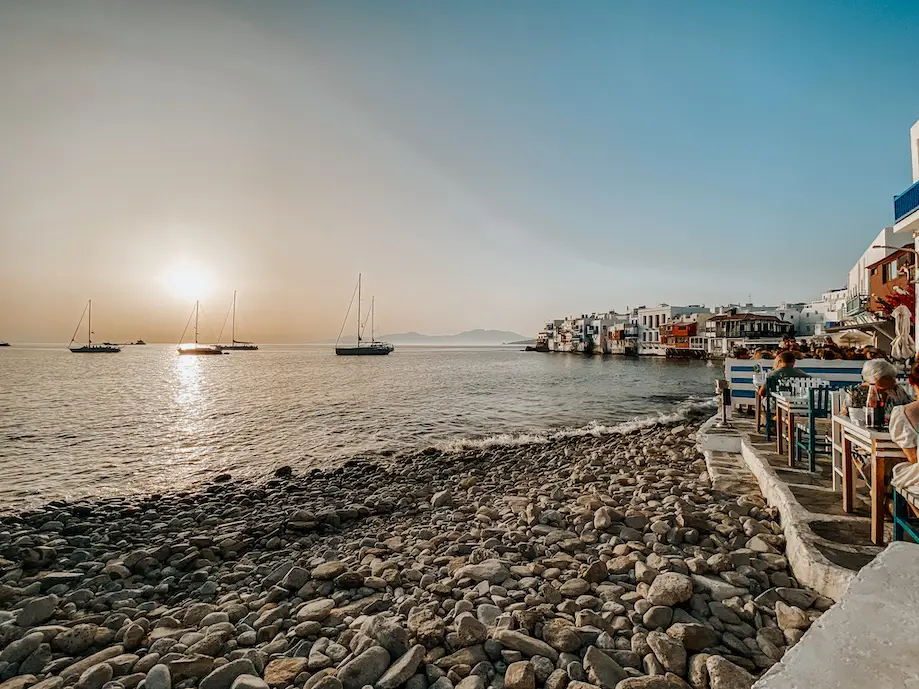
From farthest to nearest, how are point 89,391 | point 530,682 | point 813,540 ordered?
point 89,391 → point 813,540 → point 530,682

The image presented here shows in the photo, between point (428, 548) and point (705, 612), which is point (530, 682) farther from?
point (428, 548)

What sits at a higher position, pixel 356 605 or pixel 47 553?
pixel 356 605

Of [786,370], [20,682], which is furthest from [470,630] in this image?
[786,370]

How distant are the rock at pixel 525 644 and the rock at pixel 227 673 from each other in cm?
183

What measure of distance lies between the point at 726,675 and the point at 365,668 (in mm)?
2378

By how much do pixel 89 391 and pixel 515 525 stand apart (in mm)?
38197

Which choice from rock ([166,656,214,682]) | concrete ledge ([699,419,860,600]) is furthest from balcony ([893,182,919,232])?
rock ([166,656,214,682])

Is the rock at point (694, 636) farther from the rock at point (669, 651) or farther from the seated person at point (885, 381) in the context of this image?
the seated person at point (885, 381)

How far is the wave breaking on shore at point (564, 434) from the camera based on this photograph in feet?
45.4

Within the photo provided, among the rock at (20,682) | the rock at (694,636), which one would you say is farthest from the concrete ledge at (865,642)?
the rock at (20,682)

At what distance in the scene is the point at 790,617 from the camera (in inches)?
132

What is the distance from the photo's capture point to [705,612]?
11.8ft

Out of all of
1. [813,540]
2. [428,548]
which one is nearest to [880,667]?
[813,540]

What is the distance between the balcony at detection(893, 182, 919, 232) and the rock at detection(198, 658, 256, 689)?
16597 mm
